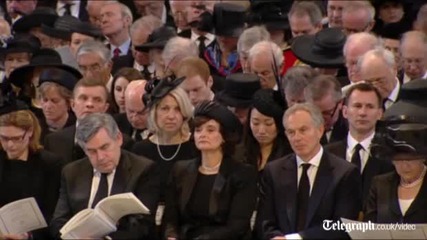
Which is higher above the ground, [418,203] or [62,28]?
[62,28]

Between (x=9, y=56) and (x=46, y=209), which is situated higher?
(x=9, y=56)

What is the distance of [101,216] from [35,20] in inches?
190

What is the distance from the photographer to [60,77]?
11.4 m

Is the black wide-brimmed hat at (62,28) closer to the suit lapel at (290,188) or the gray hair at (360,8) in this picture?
the gray hair at (360,8)

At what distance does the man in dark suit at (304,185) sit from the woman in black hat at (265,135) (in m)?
0.51

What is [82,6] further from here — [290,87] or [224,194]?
[224,194]

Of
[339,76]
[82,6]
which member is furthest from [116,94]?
[82,6]

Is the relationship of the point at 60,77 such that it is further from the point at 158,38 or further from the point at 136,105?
the point at 158,38

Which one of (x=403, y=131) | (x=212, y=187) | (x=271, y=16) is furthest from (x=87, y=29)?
(x=403, y=131)

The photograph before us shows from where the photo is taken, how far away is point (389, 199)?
9.30 metres

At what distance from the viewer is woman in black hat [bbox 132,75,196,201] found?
10211 millimetres

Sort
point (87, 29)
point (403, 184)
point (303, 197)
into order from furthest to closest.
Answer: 1. point (87, 29)
2. point (303, 197)
3. point (403, 184)

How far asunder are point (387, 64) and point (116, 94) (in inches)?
82.7

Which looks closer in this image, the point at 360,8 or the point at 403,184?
the point at 403,184
